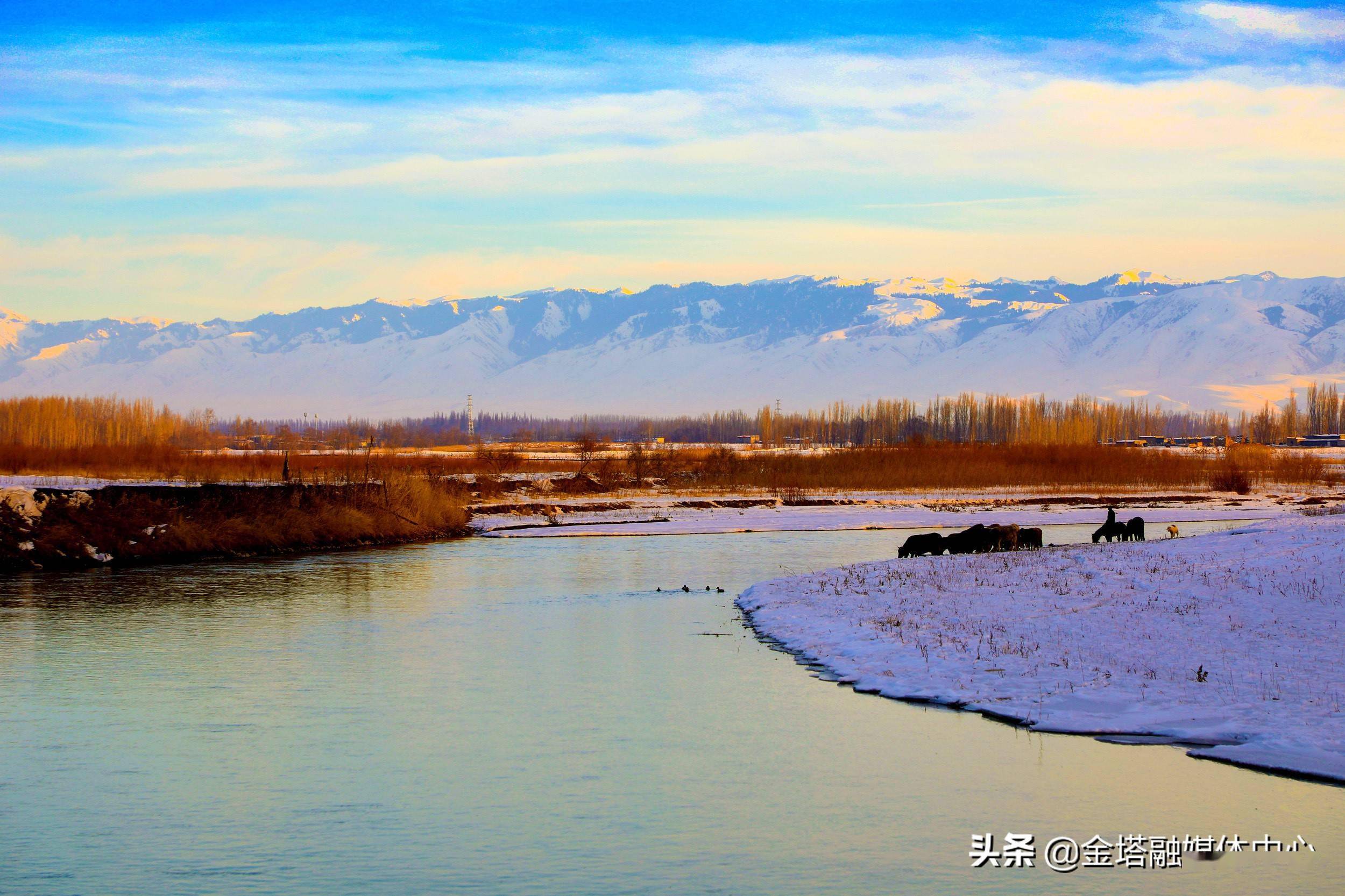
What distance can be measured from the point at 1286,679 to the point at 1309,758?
2.77m

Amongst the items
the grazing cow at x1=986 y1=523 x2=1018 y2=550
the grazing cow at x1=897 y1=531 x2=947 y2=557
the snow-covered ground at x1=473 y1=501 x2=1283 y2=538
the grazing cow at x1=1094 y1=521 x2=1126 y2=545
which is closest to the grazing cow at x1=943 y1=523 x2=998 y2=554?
the grazing cow at x1=986 y1=523 x2=1018 y2=550

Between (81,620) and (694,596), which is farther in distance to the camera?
(694,596)

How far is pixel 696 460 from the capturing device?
82438mm

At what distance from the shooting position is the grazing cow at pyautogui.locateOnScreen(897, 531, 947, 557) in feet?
98.8

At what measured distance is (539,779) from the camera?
36.7 feet

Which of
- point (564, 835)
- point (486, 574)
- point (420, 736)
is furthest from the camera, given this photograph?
point (486, 574)

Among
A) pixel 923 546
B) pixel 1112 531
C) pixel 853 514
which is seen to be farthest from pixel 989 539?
pixel 853 514

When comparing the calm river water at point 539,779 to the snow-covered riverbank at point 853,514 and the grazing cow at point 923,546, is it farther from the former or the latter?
the snow-covered riverbank at point 853,514

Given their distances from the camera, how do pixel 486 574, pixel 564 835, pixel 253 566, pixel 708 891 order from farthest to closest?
pixel 253 566 → pixel 486 574 → pixel 564 835 → pixel 708 891

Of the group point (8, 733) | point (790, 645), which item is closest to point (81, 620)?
point (8, 733)

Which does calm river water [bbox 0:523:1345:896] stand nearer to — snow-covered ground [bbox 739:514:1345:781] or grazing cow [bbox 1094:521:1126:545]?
snow-covered ground [bbox 739:514:1345:781]

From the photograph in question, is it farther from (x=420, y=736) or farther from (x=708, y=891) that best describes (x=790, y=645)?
(x=708, y=891)

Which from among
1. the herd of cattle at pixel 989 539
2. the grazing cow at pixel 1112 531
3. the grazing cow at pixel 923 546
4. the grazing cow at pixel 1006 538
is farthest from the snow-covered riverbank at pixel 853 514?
the grazing cow at pixel 923 546

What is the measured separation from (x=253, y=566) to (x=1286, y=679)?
24034 mm
